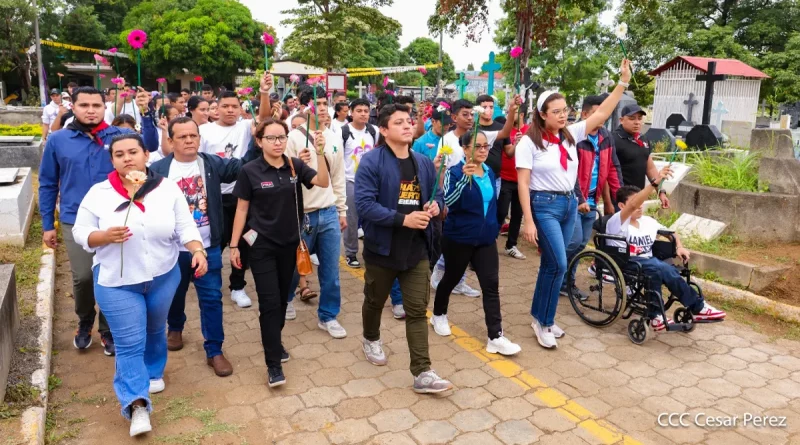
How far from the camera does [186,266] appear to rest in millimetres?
4121

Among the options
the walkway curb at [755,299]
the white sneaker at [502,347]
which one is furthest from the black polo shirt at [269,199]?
the walkway curb at [755,299]

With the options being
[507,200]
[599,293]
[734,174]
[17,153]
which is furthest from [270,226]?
[17,153]

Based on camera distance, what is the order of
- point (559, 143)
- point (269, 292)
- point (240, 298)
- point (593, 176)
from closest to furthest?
point (269, 292) → point (559, 143) → point (240, 298) → point (593, 176)

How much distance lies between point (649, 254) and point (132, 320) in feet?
12.5

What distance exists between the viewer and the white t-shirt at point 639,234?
497 centimetres

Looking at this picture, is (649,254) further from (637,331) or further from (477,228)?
(477,228)

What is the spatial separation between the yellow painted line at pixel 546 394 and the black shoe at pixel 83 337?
274 centimetres

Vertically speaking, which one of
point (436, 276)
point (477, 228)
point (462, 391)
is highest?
point (477, 228)

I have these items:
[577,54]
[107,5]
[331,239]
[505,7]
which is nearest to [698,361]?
[331,239]

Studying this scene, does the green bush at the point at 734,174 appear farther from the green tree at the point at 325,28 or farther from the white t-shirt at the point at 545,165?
the green tree at the point at 325,28

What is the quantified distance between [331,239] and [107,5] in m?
41.3

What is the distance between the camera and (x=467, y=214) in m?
4.44

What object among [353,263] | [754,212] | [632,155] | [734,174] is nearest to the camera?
[632,155]

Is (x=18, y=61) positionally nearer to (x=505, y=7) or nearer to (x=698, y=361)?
(x=505, y=7)
